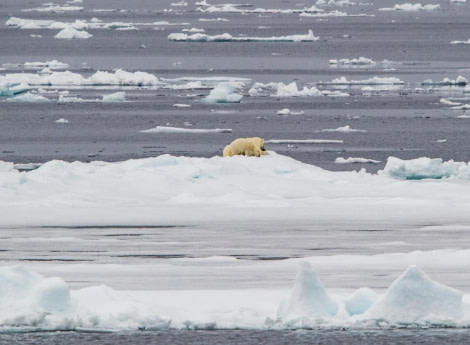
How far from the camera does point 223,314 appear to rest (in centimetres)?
1171

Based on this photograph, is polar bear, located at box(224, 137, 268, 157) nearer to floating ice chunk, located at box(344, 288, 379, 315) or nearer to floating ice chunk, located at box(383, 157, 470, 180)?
floating ice chunk, located at box(383, 157, 470, 180)

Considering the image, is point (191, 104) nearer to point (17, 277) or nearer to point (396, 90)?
point (396, 90)

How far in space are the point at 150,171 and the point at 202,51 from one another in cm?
5346

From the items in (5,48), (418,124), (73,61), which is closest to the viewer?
(418,124)

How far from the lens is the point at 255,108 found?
42719 millimetres

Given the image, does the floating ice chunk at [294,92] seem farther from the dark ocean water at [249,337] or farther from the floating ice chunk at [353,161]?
the dark ocean water at [249,337]

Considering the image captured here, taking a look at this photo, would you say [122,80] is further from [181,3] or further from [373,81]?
[181,3]

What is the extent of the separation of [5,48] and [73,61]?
12.7 metres

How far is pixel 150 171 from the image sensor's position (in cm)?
2173

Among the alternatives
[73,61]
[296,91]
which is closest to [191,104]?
[296,91]

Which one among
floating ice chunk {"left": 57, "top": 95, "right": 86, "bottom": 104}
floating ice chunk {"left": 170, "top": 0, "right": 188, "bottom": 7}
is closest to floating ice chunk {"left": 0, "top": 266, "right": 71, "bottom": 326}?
floating ice chunk {"left": 57, "top": 95, "right": 86, "bottom": 104}

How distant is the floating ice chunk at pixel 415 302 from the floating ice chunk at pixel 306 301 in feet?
1.17

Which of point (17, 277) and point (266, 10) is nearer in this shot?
point (17, 277)

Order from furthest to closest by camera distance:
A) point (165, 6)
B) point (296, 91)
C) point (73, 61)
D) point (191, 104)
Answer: point (165, 6) → point (73, 61) → point (296, 91) → point (191, 104)
